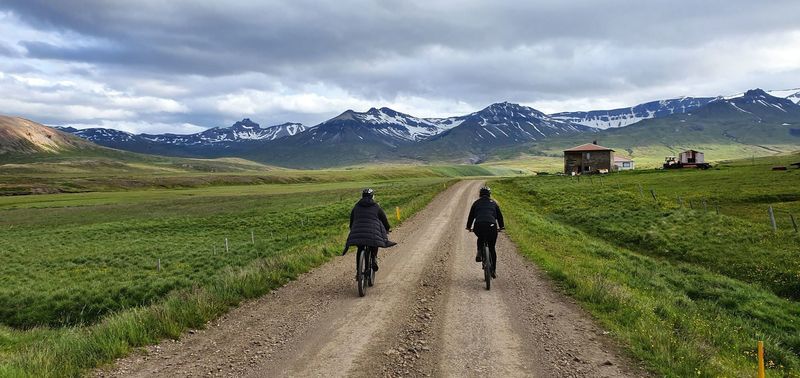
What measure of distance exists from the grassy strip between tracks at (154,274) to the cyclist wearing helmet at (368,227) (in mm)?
3090

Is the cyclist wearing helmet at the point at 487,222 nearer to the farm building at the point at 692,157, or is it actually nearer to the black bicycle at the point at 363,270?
the black bicycle at the point at 363,270

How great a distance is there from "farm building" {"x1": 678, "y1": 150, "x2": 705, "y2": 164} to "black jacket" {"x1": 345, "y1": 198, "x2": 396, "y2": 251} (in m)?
118

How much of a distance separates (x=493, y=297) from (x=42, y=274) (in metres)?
26.6

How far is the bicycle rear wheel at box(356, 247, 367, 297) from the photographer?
12.6 metres

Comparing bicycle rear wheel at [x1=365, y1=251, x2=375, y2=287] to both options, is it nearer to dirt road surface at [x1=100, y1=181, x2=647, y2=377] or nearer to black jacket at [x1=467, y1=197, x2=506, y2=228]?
dirt road surface at [x1=100, y1=181, x2=647, y2=377]

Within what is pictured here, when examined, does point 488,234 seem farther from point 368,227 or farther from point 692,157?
point 692,157

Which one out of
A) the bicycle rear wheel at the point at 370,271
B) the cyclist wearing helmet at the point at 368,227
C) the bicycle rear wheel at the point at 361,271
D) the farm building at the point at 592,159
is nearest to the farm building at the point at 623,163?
the farm building at the point at 592,159

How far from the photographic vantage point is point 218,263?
27391mm

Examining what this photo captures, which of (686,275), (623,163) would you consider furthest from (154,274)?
(623,163)

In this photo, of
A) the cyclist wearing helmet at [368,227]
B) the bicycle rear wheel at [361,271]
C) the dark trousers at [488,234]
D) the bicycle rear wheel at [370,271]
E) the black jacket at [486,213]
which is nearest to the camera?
the bicycle rear wheel at [361,271]

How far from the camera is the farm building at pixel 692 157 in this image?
362ft

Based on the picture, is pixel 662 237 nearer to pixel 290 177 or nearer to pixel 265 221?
pixel 265 221

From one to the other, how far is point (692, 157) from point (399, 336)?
409 ft

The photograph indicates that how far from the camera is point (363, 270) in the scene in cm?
1305
